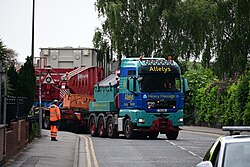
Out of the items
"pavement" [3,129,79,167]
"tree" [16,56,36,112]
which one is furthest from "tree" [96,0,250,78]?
"pavement" [3,129,79,167]

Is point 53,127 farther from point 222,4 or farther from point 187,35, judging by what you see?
point 187,35

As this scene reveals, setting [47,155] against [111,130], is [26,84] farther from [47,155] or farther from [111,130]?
[111,130]

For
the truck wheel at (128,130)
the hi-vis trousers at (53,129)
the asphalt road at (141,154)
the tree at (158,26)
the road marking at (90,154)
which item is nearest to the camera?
the asphalt road at (141,154)

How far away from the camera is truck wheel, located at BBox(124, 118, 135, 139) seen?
31763 mm

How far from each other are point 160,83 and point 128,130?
2.66 meters

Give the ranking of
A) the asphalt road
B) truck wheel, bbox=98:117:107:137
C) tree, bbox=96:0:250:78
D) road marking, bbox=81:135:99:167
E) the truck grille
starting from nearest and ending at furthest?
the asphalt road
road marking, bbox=81:135:99:167
the truck grille
truck wheel, bbox=98:117:107:137
tree, bbox=96:0:250:78

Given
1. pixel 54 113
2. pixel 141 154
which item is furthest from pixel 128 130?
pixel 141 154

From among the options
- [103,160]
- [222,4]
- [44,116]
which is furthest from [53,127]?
[222,4]

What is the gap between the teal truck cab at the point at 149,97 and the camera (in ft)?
102

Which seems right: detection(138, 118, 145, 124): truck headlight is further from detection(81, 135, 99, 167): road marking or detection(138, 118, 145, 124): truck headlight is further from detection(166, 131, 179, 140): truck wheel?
detection(81, 135, 99, 167): road marking

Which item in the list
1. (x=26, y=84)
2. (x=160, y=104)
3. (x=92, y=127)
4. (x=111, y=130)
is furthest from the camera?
(x=92, y=127)

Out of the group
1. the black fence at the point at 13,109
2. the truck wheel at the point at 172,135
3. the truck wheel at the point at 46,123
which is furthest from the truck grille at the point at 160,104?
the truck wheel at the point at 46,123

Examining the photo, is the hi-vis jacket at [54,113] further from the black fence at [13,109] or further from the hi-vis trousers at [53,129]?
the black fence at [13,109]

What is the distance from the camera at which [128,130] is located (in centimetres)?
3219
